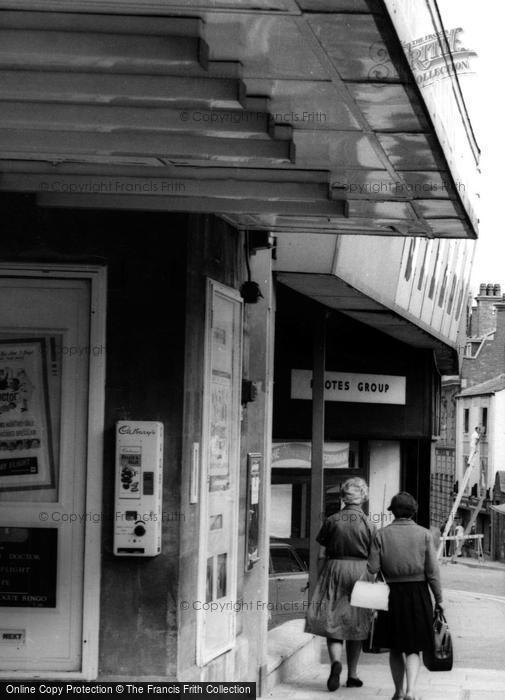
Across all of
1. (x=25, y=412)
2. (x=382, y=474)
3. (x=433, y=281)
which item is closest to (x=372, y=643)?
(x=25, y=412)

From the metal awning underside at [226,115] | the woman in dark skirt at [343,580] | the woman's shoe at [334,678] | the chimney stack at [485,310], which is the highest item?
the chimney stack at [485,310]

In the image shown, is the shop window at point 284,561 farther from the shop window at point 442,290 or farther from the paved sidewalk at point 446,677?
the shop window at point 442,290

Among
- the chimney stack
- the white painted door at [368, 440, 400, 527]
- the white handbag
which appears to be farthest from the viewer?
the chimney stack

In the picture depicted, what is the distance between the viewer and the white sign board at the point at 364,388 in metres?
15.8

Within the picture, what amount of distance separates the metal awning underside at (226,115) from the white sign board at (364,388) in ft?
24.0

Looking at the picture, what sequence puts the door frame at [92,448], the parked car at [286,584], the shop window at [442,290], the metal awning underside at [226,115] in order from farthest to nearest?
the shop window at [442,290] < the parked car at [286,584] < the door frame at [92,448] < the metal awning underside at [226,115]

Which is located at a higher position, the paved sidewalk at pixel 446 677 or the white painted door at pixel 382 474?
the white painted door at pixel 382 474

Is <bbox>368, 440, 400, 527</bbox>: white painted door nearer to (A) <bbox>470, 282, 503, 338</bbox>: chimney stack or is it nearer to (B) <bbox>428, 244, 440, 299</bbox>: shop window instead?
(B) <bbox>428, 244, 440, 299</bbox>: shop window

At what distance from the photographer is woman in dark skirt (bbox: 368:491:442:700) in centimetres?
875

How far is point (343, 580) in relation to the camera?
9672mm

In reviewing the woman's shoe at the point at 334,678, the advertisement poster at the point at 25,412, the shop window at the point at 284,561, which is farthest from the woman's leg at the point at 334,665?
the shop window at the point at 284,561

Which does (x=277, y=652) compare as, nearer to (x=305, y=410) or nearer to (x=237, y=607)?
(x=237, y=607)

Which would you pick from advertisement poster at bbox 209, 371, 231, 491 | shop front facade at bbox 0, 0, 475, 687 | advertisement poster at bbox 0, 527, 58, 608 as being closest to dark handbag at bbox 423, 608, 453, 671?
shop front facade at bbox 0, 0, 475, 687

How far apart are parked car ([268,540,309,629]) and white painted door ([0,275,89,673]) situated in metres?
6.05
